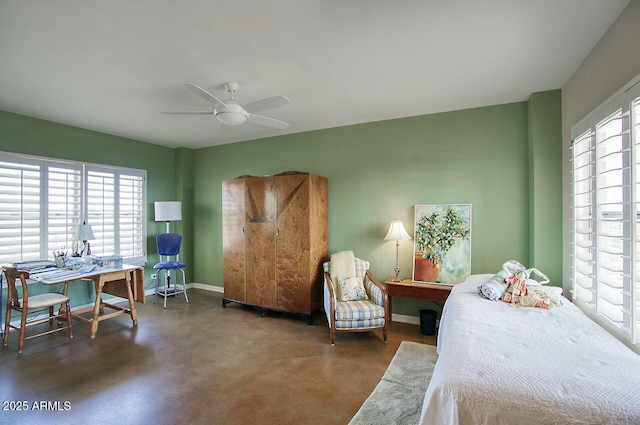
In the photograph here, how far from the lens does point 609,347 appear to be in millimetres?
1652

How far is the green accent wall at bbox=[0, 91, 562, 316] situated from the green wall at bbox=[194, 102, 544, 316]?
0.01 metres

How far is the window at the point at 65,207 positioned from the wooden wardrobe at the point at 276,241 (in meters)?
1.78

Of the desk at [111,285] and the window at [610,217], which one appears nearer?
the window at [610,217]

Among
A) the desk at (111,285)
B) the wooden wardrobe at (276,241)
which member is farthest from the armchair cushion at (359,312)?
the desk at (111,285)

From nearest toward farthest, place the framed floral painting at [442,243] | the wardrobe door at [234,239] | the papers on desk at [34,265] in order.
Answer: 1. the papers on desk at [34,265]
2. the framed floral painting at [442,243]
3. the wardrobe door at [234,239]

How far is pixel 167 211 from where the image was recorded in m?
5.16

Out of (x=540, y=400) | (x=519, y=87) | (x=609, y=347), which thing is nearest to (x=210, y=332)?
A: (x=540, y=400)

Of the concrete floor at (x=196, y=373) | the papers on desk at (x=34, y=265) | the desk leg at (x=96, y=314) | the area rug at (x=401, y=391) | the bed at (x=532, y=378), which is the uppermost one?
the papers on desk at (x=34, y=265)

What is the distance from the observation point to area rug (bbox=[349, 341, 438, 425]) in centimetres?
208

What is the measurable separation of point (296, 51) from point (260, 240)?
8.73 ft

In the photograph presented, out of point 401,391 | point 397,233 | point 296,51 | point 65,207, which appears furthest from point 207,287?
point 296,51

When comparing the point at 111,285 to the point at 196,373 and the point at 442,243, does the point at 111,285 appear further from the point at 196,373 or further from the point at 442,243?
the point at 442,243

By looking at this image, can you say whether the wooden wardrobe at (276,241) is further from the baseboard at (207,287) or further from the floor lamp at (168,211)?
the floor lamp at (168,211)

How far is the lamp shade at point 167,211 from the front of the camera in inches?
201
